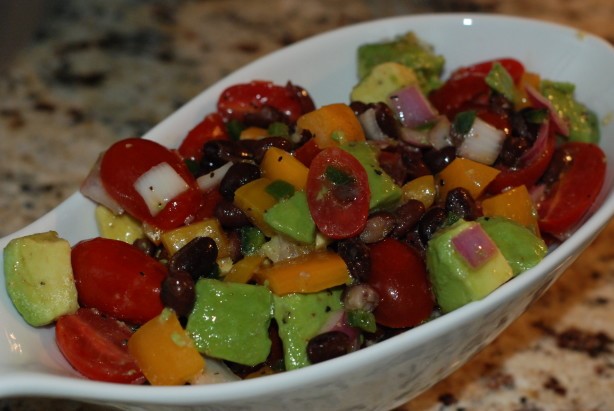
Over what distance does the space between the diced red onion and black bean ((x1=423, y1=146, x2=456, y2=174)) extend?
11.3 inches

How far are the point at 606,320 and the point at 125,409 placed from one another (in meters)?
1.25

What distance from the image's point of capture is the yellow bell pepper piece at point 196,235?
1.59m

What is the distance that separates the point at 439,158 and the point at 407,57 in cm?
39

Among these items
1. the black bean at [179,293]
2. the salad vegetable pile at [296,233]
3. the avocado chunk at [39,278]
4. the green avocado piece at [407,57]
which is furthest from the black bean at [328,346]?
the green avocado piece at [407,57]

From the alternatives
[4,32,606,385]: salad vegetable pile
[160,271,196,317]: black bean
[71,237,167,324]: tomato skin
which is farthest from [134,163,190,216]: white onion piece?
[160,271,196,317]: black bean

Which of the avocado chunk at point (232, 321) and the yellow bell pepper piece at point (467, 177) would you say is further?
the yellow bell pepper piece at point (467, 177)

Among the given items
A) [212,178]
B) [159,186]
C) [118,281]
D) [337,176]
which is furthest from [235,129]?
[118,281]

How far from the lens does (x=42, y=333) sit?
1.45 m

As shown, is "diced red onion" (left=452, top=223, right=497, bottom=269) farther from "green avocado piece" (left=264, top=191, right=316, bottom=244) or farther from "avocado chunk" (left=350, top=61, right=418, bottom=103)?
"avocado chunk" (left=350, top=61, right=418, bottom=103)

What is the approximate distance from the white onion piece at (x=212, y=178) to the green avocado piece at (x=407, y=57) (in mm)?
548

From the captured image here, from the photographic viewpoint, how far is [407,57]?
1998mm

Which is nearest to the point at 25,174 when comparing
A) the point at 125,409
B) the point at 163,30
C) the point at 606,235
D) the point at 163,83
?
the point at 163,83

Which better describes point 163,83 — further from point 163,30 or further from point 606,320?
point 606,320

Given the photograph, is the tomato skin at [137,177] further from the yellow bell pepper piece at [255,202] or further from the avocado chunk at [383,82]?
the avocado chunk at [383,82]
